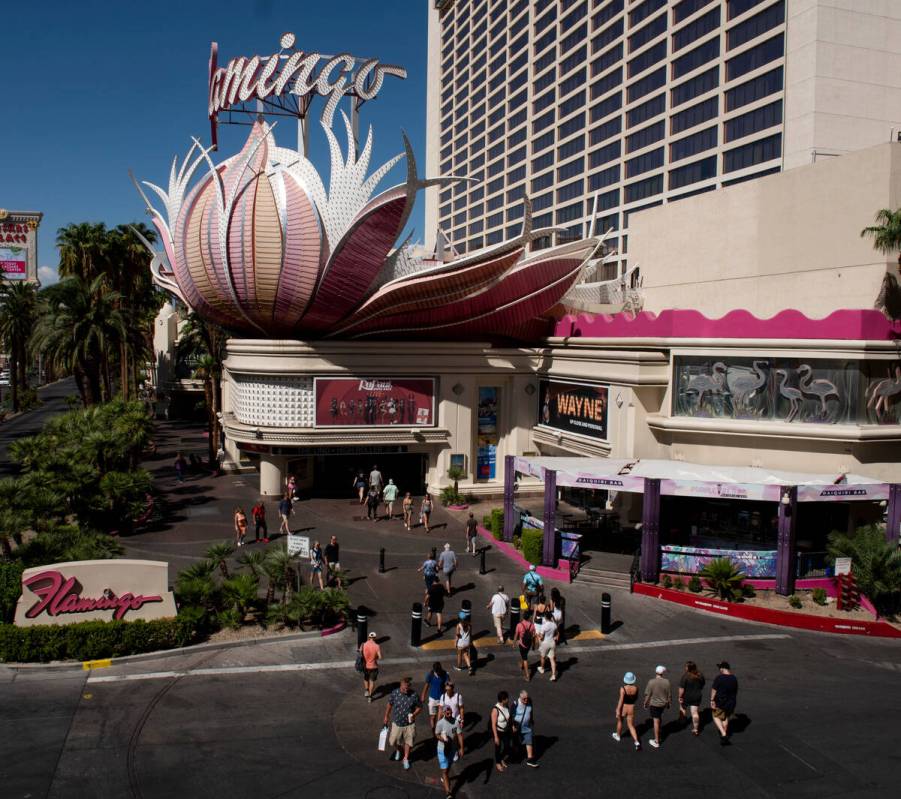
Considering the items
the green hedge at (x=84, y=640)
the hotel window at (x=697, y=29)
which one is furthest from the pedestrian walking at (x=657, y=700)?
the hotel window at (x=697, y=29)

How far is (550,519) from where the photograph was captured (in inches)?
917

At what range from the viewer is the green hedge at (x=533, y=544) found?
23.8m

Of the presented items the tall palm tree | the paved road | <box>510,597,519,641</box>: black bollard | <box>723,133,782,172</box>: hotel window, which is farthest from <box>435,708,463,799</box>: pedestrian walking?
the tall palm tree

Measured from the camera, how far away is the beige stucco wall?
24969mm

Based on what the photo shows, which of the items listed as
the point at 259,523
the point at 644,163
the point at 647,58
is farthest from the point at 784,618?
the point at 647,58

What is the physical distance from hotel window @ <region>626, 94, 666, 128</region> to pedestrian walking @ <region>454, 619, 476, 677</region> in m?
62.3

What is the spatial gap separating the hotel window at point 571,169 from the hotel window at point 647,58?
35.4ft

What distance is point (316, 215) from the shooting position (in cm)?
2911

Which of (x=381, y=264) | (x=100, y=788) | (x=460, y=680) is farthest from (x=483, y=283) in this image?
(x=100, y=788)

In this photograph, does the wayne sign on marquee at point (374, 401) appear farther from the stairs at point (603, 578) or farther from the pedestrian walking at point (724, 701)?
the pedestrian walking at point (724, 701)

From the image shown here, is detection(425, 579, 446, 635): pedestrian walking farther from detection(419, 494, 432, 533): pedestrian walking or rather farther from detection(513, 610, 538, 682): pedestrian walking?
detection(419, 494, 432, 533): pedestrian walking

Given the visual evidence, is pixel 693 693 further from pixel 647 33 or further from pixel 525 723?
pixel 647 33

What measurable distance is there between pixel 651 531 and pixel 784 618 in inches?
156

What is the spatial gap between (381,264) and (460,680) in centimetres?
1841
